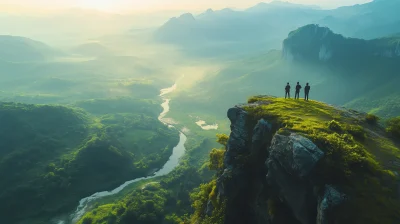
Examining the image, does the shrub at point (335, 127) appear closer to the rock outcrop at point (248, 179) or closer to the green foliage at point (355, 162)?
the green foliage at point (355, 162)

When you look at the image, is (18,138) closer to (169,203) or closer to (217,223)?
(169,203)

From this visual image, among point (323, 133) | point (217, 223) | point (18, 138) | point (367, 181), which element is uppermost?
point (323, 133)

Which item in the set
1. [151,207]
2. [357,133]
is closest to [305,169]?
[357,133]

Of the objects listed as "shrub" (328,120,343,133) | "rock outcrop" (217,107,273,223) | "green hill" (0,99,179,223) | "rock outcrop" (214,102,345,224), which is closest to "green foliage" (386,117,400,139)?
"shrub" (328,120,343,133)

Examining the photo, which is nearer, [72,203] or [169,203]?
[169,203]

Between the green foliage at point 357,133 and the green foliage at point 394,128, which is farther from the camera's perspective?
the green foliage at point 394,128

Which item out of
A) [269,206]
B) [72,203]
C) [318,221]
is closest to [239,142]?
[269,206]

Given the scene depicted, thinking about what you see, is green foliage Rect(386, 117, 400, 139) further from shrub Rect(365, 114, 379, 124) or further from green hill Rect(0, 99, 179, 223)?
green hill Rect(0, 99, 179, 223)

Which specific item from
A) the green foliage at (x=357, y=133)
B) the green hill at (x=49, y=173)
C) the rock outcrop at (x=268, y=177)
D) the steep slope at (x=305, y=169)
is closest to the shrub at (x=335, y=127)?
the steep slope at (x=305, y=169)

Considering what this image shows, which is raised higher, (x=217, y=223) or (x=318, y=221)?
(x=318, y=221)
